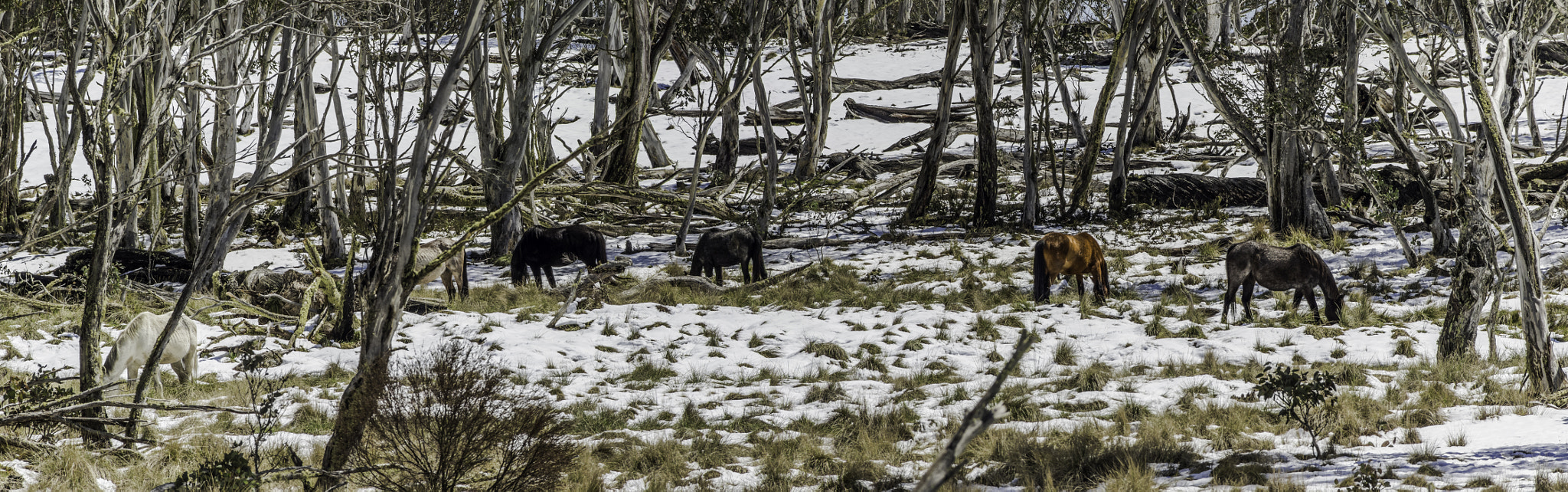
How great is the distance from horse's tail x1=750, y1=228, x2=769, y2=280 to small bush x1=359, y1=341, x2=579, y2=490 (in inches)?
288

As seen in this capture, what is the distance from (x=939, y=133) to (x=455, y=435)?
1234 centimetres

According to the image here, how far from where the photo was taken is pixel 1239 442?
18.3 feet

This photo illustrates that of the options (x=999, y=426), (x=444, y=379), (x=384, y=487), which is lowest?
(x=999, y=426)

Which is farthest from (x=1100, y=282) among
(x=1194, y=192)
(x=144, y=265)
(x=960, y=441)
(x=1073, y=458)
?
(x=144, y=265)

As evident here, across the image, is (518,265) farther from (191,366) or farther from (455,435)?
(455,435)

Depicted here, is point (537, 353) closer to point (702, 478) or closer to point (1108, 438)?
point (702, 478)

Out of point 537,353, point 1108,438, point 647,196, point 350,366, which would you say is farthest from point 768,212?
point 1108,438

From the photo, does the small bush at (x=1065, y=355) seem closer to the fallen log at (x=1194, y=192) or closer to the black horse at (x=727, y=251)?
the black horse at (x=727, y=251)

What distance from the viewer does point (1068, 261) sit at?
411 inches

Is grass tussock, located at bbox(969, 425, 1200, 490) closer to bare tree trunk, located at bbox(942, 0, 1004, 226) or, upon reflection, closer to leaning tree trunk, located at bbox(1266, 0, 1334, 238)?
leaning tree trunk, located at bbox(1266, 0, 1334, 238)

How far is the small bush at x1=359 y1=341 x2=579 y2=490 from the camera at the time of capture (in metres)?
4.32

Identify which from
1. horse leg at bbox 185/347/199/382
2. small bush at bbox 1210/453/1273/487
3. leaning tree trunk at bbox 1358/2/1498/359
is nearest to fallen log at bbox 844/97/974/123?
leaning tree trunk at bbox 1358/2/1498/359

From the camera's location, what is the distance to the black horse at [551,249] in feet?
39.4

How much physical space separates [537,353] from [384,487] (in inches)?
173
